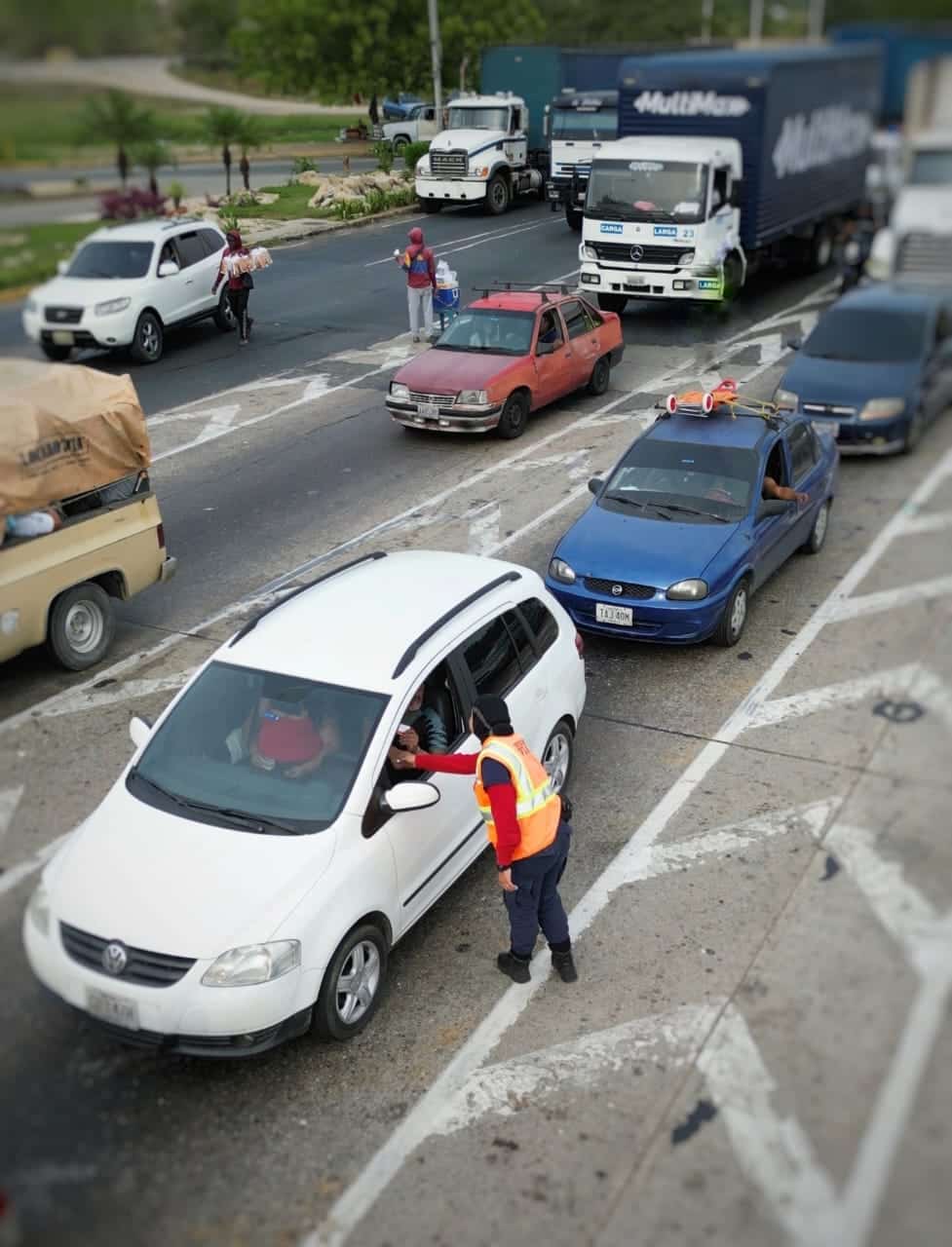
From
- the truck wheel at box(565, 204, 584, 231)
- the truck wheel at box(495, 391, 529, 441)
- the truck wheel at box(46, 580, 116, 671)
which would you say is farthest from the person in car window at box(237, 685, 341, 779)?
the truck wheel at box(565, 204, 584, 231)

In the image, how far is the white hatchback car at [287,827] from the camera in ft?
16.5

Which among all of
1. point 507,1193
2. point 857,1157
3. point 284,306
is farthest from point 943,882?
point 284,306

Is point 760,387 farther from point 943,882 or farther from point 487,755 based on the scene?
point 943,882

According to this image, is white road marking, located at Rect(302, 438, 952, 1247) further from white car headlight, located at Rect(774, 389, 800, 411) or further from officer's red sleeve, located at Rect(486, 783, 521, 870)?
white car headlight, located at Rect(774, 389, 800, 411)

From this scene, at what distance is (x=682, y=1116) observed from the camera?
15.2ft

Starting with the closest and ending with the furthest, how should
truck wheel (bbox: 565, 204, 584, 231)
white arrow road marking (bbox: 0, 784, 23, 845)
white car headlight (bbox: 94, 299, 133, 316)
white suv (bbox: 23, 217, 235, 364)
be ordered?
white suv (bbox: 23, 217, 235, 364)
white car headlight (bbox: 94, 299, 133, 316)
white arrow road marking (bbox: 0, 784, 23, 845)
truck wheel (bbox: 565, 204, 584, 231)

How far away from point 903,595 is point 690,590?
4831 mm

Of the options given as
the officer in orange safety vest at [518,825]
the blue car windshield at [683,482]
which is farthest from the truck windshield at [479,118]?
the officer in orange safety vest at [518,825]

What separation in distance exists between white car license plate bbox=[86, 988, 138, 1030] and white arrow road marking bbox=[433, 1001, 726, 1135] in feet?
4.28

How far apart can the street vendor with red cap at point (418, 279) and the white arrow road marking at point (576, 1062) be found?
13.2 metres

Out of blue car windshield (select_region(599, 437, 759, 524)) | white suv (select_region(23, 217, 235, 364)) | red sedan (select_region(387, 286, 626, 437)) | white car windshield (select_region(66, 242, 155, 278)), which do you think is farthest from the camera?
red sedan (select_region(387, 286, 626, 437))

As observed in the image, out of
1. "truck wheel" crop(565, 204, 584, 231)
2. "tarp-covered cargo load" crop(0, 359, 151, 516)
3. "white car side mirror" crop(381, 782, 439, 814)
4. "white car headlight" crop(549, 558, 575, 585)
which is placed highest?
"tarp-covered cargo load" crop(0, 359, 151, 516)

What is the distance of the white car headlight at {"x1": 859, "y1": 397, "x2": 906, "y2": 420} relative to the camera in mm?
4781

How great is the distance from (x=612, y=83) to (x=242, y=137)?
2579 centimetres
